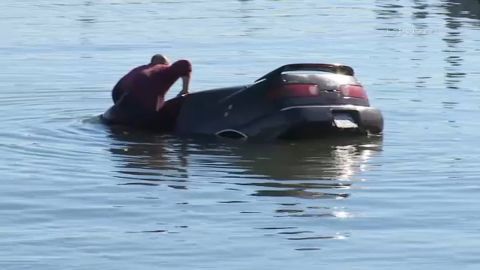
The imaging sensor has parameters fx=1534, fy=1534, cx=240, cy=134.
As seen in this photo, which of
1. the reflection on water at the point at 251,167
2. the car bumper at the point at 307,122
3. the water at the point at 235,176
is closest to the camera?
the water at the point at 235,176

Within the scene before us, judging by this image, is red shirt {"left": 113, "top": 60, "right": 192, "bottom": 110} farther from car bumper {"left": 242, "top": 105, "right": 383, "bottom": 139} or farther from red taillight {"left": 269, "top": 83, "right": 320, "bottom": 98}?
red taillight {"left": 269, "top": 83, "right": 320, "bottom": 98}

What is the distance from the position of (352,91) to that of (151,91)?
2.25 meters

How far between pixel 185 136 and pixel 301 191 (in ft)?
12.5

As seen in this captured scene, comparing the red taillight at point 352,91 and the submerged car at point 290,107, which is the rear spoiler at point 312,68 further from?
the red taillight at point 352,91

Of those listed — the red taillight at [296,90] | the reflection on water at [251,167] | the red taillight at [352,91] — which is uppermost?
the red taillight at [296,90]

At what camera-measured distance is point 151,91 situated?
1645cm

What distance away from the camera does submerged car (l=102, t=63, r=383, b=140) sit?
15328 mm

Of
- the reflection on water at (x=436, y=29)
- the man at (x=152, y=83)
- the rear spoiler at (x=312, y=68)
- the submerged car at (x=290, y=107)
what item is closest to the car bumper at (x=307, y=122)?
the submerged car at (x=290, y=107)

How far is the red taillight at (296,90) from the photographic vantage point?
15.3 metres

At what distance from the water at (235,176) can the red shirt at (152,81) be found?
1.43ft

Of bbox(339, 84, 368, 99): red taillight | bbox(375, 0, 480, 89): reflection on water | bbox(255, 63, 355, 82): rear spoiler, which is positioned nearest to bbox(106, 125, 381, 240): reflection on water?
bbox(339, 84, 368, 99): red taillight

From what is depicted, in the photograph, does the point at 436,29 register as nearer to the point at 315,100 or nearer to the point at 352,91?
the point at 352,91

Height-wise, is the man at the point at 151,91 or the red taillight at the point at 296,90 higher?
the red taillight at the point at 296,90

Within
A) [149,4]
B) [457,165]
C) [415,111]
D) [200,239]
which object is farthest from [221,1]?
[200,239]
